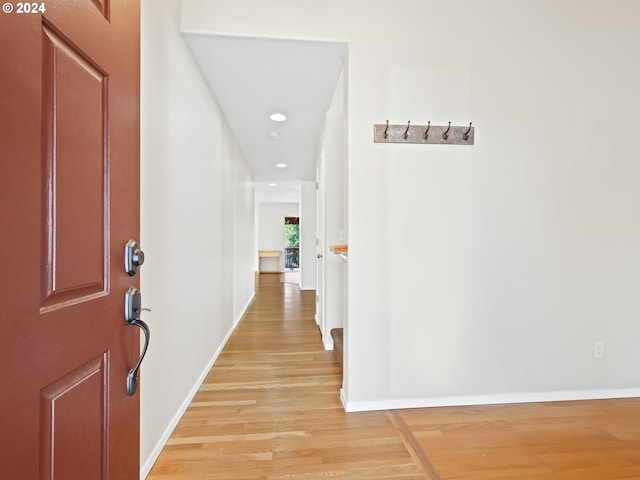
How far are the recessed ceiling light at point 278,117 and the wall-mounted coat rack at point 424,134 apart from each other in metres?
1.49

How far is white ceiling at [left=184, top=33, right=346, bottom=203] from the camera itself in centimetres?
203

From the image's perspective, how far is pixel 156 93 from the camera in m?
1.55

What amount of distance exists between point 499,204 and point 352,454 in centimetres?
178

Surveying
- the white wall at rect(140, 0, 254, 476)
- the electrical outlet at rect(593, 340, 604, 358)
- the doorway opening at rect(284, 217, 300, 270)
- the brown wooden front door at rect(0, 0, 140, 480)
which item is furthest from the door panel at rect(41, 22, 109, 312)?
the doorway opening at rect(284, 217, 300, 270)

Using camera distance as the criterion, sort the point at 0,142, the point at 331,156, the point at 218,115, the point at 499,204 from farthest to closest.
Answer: the point at 331,156 → the point at 218,115 → the point at 499,204 → the point at 0,142

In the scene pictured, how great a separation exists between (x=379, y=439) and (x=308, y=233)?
16.6 ft

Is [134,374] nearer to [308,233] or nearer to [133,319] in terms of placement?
[133,319]

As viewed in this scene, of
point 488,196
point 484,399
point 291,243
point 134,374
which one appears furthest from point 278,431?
point 291,243

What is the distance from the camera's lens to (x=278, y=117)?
10.5 ft

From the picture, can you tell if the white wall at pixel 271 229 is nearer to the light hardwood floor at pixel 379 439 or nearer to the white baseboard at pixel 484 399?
the light hardwood floor at pixel 379 439

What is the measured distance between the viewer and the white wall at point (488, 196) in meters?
2.00

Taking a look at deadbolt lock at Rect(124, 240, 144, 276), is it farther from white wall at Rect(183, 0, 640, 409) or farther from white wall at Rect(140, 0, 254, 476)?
white wall at Rect(183, 0, 640, 409)

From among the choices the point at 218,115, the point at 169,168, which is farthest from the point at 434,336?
the point at 218,115

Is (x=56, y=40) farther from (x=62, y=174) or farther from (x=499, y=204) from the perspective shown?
(x=499, y=204)
